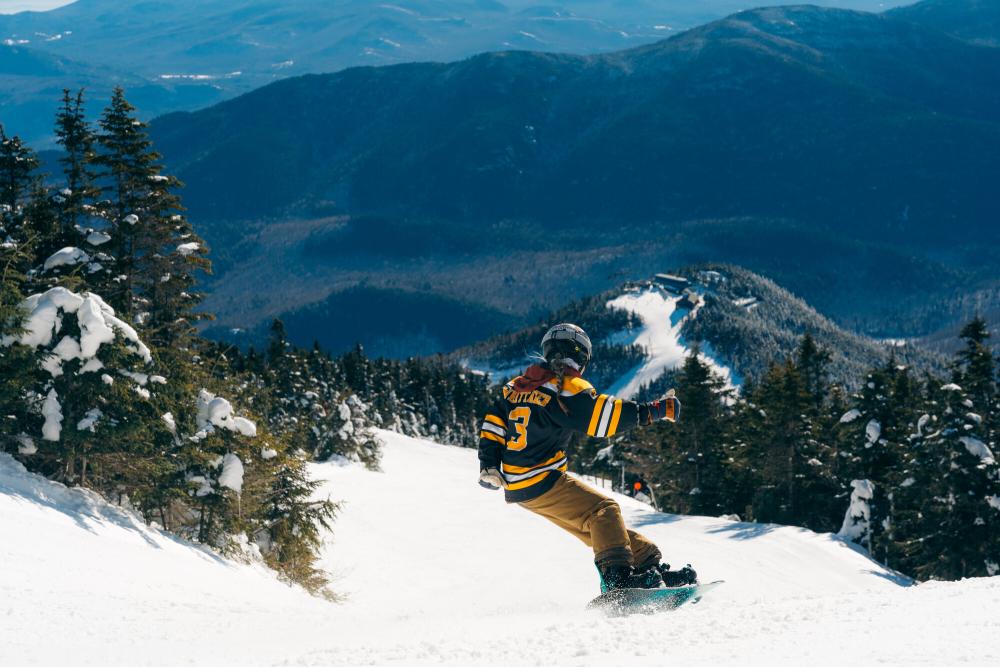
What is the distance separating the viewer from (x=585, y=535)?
426 inches

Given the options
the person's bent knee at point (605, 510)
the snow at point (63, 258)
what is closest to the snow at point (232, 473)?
the snow at point (63, 258)

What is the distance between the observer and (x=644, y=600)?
1002cm

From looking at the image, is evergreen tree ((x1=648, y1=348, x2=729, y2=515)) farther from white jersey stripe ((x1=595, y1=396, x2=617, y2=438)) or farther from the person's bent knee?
white jersey stripe ((x1=595, y1=396, x2=617, y2=438))

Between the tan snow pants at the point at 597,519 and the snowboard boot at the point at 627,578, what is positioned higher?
the tan snow pants at the point at 597,519

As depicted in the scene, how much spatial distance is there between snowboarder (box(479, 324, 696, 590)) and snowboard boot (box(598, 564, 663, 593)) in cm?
1

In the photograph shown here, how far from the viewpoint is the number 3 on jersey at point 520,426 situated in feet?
33.7

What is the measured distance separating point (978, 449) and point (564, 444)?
2439 centimetres

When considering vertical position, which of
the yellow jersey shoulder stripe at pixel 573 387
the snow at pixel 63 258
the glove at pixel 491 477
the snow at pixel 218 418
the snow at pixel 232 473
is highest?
the yellow jersey shoulder stripe at pixel 573 387

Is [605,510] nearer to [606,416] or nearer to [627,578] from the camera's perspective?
[627,578]

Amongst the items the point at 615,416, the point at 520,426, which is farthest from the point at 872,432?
the point at 520,426

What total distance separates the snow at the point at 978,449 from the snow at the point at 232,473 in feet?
76.8

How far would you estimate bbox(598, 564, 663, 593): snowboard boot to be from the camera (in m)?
10.2

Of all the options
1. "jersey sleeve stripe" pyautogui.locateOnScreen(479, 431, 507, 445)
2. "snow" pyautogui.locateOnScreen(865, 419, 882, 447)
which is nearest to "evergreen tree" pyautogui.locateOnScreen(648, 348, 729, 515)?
"snow" pyautogui.locateOnScreen(865, 419, 882, 447)

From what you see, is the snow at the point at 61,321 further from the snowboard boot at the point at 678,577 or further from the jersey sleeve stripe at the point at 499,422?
the snowboard boot at the point at 678,577
